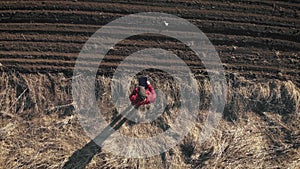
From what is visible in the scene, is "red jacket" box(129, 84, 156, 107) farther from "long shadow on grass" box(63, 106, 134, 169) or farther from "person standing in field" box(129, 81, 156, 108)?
"long shadow on grass" box(63, 106, 134, 169)

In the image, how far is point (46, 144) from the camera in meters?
8.30

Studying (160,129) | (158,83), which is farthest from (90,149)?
(158,83)

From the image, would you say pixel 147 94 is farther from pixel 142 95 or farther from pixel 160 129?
pixel 160 129

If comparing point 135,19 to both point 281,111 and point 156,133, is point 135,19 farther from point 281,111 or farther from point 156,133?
point 281,111

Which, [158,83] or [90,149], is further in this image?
[158,83]

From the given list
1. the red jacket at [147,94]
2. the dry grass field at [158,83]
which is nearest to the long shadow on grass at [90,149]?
the dry grass field at [158,83]

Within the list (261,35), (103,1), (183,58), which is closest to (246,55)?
(261,35)

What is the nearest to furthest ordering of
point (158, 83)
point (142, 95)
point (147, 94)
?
point (142, 95), point (147, 94), point (158, 83)

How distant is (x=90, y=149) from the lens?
838 cm

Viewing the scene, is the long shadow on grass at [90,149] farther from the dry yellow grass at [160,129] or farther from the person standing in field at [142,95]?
the person standing in field at [142,95]

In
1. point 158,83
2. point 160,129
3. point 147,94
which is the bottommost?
point 160,129

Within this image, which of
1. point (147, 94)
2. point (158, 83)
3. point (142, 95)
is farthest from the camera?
point (158, 83)

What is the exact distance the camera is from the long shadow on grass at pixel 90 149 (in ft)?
27.3

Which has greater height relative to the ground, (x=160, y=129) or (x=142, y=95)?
(x=142, y=95)
